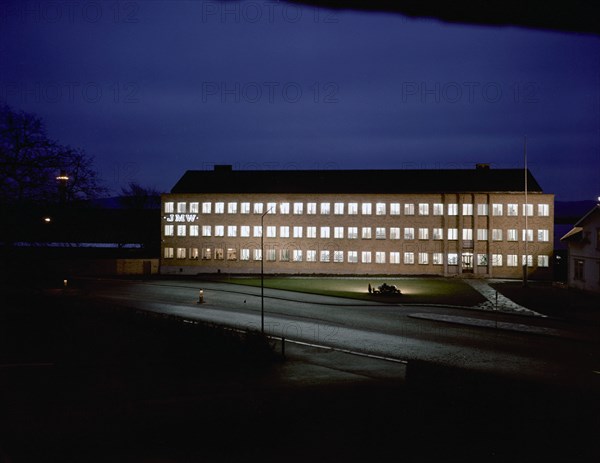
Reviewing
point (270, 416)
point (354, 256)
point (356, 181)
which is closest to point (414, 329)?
point (270, 416)

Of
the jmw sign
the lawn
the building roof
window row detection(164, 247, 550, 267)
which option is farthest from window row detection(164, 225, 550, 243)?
the lawn

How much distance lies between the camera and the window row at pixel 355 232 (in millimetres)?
52513

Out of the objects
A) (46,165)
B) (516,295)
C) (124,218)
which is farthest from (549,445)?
(124,218)

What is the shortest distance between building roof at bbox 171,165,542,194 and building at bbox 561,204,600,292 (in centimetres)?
1388

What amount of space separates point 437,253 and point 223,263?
2428cm

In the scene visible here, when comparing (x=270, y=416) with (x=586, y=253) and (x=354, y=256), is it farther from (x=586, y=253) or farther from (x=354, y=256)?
(x=354, y=256)

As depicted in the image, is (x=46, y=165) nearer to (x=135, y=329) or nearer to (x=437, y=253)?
(x=135, y=329)

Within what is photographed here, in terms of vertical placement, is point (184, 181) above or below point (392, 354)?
above

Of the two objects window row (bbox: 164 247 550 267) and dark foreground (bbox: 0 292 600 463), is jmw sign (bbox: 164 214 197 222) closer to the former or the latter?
window row (bbox: 164 247 550 267)

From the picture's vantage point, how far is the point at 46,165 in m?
24.4

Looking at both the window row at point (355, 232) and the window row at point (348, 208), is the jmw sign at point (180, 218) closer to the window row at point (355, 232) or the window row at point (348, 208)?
the window row at point (348, 208)

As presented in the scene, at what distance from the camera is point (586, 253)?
38.6 metres

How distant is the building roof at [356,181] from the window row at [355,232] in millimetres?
4754

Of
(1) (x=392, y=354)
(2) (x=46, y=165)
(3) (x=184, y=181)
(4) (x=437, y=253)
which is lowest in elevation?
(1) (x=392, y=354)
